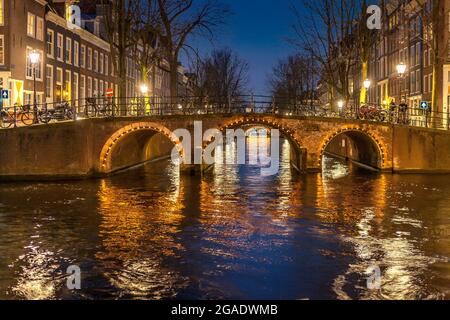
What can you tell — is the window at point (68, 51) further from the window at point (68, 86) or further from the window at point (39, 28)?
the window at point (39, 28)

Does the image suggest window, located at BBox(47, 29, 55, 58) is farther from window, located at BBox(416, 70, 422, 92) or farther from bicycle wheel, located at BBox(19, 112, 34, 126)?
window, located at BBox(416, 70, 422, 92)

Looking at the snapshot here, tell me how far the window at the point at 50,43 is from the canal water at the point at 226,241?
62.8ft

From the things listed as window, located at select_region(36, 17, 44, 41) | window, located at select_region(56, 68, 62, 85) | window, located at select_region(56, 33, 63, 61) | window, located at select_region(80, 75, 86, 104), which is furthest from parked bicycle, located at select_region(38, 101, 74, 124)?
window, located at select_region(80, 75, 86, 104)

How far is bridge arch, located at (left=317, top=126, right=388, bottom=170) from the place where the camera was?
34.5m

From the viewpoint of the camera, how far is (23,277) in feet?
40.6

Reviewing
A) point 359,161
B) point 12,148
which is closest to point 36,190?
point 12,148

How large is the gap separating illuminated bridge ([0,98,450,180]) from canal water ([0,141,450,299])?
2418 millimetres

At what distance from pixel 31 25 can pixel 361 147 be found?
22.3 meters

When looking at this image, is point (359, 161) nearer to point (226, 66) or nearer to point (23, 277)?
point (23, 277)

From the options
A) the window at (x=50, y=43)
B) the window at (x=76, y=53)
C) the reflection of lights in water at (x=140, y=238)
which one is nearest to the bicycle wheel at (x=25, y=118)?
the reflection of lights in water at (x=140, y=238)

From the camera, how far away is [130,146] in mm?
38812

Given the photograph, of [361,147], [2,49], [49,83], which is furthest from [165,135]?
[49,83]

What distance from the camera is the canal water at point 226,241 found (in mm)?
11734
